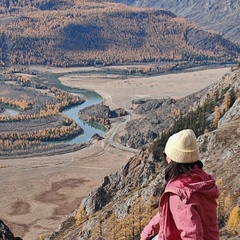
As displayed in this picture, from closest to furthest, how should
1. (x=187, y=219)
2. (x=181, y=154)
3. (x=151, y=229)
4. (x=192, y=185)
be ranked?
(x=187, y=219) < (x=192, y=185) < (x=181, y=154) < (x=151, y=229)

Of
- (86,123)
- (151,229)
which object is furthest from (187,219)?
(86,123)

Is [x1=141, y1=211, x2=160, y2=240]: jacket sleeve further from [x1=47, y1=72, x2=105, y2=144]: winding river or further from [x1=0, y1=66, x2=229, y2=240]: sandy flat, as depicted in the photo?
[x1=47, y1=72, x2=105, y2=144]: winding river

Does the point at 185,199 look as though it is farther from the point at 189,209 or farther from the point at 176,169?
the point at 176,169

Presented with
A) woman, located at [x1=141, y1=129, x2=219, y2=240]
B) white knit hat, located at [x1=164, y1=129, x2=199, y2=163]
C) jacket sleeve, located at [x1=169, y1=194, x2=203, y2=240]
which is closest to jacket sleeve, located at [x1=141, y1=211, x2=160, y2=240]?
woman, located at [x1=141, y1=129, x2=219, y2=240]

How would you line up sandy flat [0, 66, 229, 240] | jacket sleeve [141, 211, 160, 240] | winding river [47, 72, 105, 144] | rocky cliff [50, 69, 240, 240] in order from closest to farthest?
jacket sleeve [141, 211, 160, 240] < rocky cliff [50, 69, 240, 240] < sandy flat [0, 66, 229, 240] < winding river [47, 72, 105, 144]

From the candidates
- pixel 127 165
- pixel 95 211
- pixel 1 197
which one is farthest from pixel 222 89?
pixel 1 197

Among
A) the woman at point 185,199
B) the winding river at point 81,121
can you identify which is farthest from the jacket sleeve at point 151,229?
the winding river at point 81,121
